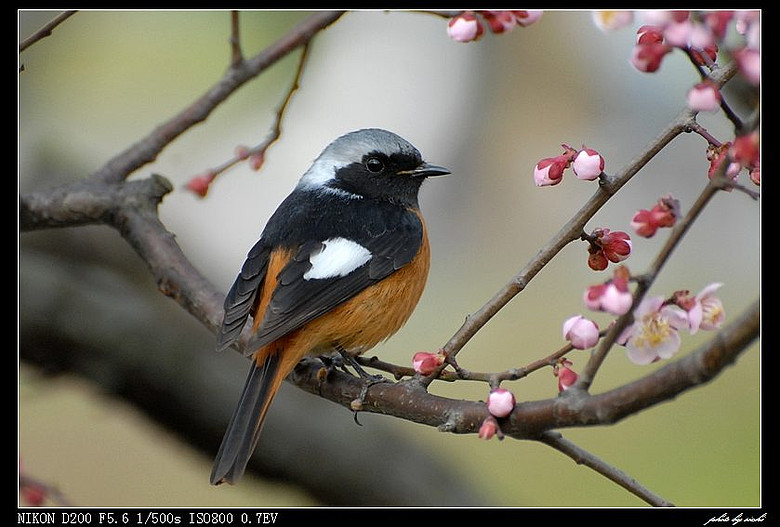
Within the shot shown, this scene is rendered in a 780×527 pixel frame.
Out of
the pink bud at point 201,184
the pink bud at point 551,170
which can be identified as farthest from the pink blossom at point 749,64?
the pink bud at point 201,184

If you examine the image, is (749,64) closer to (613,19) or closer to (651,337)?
(613,19)

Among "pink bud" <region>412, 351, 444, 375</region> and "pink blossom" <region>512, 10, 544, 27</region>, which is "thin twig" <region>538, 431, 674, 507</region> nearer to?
"pink bud" <region>412, 351, 444, 375</region>

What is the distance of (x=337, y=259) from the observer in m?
3.34

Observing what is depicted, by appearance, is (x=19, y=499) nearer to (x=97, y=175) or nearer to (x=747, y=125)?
(x=97, y=175)

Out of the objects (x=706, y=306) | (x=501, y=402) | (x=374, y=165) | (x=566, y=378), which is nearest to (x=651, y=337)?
(x=706, y=306)

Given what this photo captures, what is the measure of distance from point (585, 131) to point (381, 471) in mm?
2775

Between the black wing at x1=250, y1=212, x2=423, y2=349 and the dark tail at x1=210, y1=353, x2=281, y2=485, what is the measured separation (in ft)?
0.51

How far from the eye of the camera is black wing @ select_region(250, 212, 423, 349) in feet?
9.78

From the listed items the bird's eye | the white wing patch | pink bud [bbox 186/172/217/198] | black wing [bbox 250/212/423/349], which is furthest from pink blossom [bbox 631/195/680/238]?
the bird's eye

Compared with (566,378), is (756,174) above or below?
above

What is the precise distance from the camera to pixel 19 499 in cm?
281

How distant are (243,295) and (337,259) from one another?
0.43 meters

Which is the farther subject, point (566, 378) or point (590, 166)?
point (590, 166)
